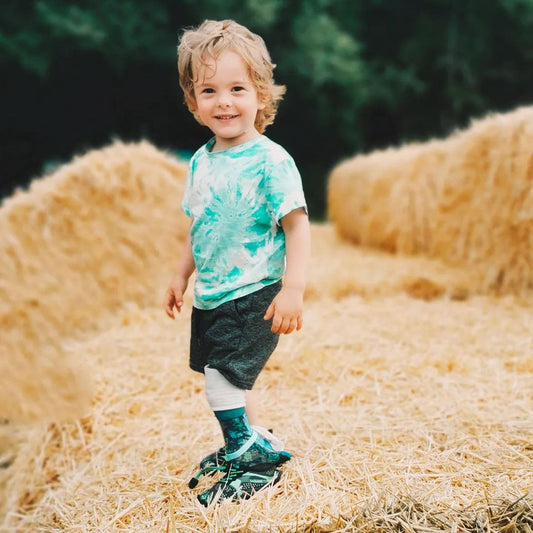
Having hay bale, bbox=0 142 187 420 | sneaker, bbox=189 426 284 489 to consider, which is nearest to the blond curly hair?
sneaker, bbox=189 426 284 489

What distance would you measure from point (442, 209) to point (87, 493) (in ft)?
11.0

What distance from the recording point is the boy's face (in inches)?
62.7

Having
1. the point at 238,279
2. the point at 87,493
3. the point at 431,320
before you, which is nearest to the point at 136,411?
the point at 87,493

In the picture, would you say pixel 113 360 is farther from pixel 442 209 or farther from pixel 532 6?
pixel 532 6

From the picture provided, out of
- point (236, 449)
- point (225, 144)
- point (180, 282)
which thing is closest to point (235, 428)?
point (236, 449)

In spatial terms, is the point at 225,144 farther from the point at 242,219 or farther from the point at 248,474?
the point at 248,474

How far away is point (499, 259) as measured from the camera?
4023mm

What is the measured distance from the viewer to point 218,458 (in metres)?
1.80

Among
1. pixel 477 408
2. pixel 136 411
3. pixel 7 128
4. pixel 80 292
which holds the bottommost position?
pixel 477 408

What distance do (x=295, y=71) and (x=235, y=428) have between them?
1058 cm

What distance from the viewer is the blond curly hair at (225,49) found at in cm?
159

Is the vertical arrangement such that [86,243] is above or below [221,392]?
above

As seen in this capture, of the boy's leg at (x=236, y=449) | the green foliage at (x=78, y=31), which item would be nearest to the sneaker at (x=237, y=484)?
the boy's leg at (x=236, y=449)

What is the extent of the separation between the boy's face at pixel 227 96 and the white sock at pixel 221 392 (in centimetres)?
58
